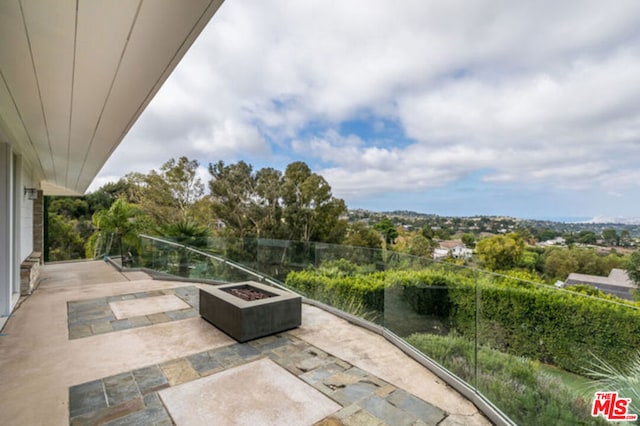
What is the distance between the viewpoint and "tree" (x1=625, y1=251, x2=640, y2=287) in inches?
593

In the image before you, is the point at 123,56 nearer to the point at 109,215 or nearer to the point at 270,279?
the point at 270,279

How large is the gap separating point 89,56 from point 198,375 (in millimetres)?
2839

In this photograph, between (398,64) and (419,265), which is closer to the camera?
(419,265)

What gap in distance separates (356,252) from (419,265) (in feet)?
5.81

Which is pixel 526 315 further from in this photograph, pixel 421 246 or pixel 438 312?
pixel 421 246

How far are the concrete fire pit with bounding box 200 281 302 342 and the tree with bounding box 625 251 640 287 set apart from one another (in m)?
18.8

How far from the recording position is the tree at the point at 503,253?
2225cm

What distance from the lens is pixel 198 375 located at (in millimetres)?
3029

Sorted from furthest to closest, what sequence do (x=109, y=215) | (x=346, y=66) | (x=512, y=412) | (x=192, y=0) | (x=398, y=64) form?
(x=346, y=66) → (x=109, y=215) → (x=398, y=64) → (x=512, y=412) → (x=192, y=0)

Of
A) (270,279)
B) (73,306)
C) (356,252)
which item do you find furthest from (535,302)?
(73,306)

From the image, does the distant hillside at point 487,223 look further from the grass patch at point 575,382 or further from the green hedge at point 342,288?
the grass patch at point 575,382

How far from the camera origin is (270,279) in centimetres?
676

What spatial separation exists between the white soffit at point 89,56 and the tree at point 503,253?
23885 mm

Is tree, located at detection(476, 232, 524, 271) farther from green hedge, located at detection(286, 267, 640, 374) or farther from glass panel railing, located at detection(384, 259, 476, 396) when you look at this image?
green hedge, located at detection(286, 267, 640, 374)
